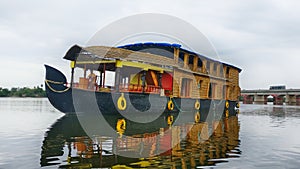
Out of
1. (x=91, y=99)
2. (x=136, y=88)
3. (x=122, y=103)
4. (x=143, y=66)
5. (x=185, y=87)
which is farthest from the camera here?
(x=185, y=87)

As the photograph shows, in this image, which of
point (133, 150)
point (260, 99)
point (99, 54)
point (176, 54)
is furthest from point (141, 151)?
point (260, 99)

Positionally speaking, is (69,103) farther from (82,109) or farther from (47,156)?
(47,156)

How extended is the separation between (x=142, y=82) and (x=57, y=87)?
6.72 metres

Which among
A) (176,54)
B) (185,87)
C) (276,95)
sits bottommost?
(185,87)

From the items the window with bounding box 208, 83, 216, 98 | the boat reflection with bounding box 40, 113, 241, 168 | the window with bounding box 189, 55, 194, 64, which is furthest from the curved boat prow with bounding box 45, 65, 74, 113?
the window with bounding box 208, 83, 216, 98

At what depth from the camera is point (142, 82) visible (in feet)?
65.1

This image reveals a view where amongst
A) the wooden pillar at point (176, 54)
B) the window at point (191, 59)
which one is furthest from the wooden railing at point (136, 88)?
the window at point (191, 59)

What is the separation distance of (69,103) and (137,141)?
26.3ft

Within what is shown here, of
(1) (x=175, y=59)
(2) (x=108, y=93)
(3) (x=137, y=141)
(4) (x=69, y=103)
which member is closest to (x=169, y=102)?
(1) (x=175, y=59)

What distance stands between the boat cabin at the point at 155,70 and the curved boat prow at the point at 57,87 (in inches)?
24.7

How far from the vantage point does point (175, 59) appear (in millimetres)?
20516

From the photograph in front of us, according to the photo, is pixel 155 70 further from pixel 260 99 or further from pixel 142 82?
pixel 260 99

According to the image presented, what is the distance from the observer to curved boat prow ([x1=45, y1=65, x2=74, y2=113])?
14789mm

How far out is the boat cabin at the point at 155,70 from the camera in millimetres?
16250
